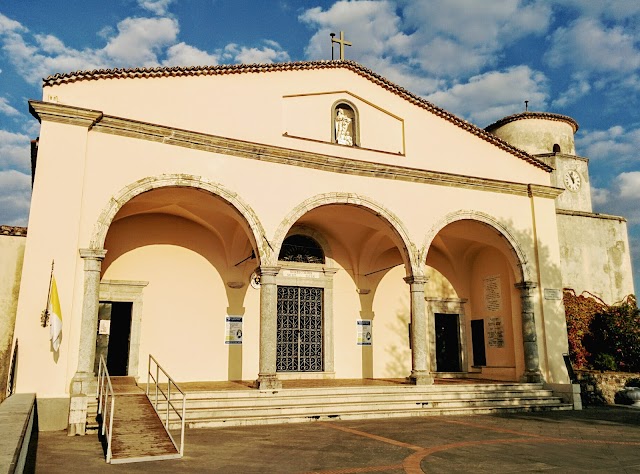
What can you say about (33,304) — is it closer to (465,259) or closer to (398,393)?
(398,393)

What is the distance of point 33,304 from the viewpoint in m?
8.85

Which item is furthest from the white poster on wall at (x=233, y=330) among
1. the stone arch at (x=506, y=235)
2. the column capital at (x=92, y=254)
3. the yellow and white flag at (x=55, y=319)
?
the stone arch at (x=506, y=235)

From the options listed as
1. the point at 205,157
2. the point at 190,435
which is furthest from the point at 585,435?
the point at 205,157

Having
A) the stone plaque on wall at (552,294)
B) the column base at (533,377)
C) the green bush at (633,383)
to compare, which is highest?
the stone plaque on wall at (552,294)

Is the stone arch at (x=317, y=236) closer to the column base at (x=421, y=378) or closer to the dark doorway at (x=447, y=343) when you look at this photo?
the dark doorway at (x=447, y=343)

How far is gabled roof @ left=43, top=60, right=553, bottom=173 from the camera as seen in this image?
10.2 m

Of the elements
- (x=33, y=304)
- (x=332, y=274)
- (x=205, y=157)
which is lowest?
(x=33, y=304)

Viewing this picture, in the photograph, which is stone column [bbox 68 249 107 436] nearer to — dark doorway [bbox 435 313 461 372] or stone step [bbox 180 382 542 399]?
stone step [bbox 180 382 542 399]

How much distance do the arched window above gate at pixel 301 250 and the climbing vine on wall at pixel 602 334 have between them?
7.91 m

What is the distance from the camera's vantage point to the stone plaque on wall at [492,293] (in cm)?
1520

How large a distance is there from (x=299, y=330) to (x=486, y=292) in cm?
569

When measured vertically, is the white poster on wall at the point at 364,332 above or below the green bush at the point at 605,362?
above

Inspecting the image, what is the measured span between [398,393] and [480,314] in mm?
5597

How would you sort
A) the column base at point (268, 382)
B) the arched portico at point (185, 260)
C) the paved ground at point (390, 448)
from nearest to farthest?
the paved ground at point (390, 448) → the column base at point (268, 382) → the arched portico at point (185, 260)
